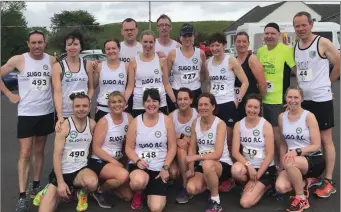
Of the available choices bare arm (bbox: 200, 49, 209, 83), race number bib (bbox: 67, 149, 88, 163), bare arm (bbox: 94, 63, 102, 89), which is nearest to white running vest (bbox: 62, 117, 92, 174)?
race number bib (bbox: 67, 149, 88, 163)

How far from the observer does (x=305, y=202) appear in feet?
14.5

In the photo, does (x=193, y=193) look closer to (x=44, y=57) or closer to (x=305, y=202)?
(x=305, y=202)

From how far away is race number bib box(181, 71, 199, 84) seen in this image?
5398 mm

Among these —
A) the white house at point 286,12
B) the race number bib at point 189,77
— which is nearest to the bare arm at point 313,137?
the race number bib at point 189,77

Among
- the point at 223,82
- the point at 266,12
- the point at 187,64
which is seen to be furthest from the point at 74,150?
the point at 266,12

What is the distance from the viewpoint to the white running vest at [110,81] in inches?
200

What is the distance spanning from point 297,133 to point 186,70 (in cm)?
162

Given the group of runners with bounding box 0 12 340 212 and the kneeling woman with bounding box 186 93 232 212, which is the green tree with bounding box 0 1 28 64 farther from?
the kneeling woman with bounding box 186 93 232 212

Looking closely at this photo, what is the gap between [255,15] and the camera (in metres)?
47.5

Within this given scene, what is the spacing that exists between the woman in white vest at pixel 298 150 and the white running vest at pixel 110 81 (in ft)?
6.48

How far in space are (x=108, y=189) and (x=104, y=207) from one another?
217 millimetres

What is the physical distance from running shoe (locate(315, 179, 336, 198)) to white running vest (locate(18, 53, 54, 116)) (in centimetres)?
337

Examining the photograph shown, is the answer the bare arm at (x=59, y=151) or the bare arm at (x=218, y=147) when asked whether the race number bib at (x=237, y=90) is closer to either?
the bare arm at (x=218, y=147)

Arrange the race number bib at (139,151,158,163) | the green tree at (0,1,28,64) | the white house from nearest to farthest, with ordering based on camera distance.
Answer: the race number bib at (139,151,158,163), the green tree at (0,1,28,64), the white house
